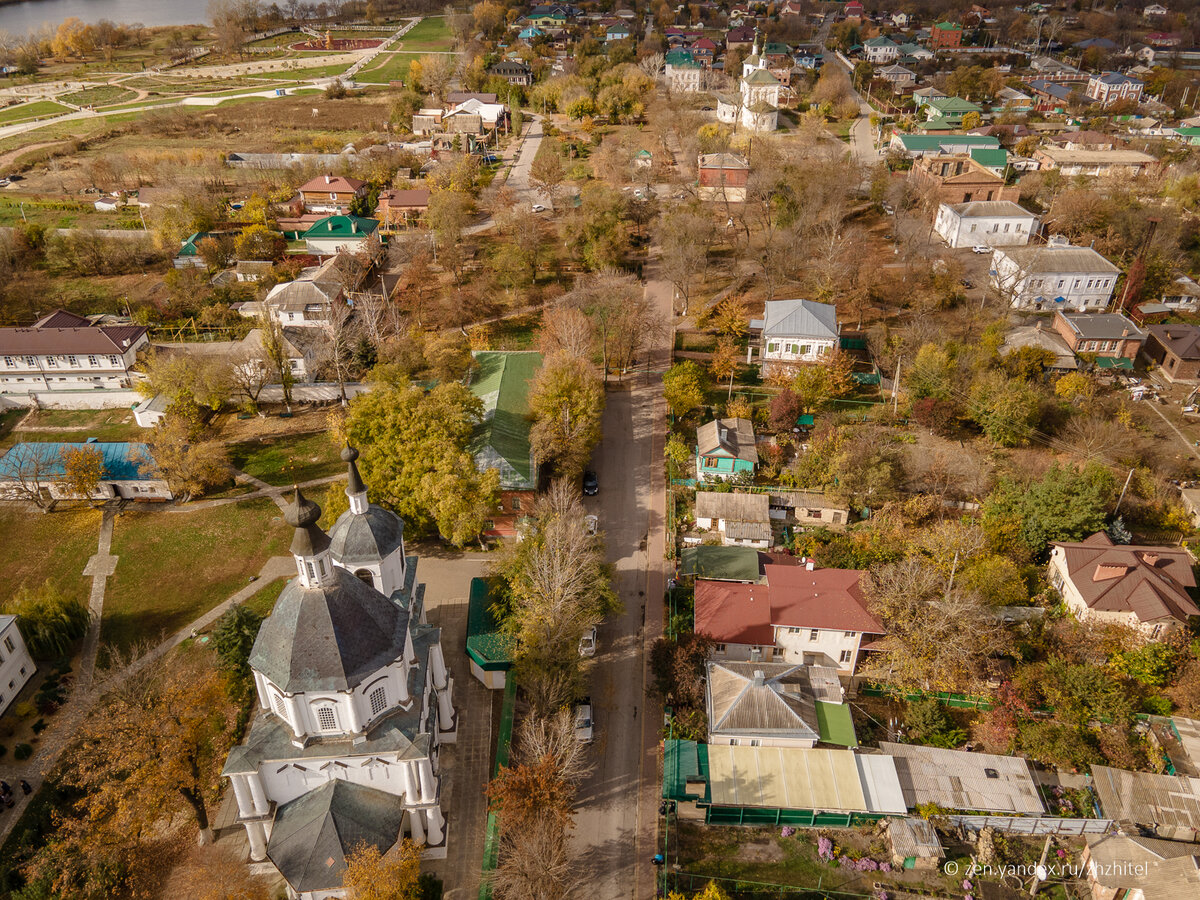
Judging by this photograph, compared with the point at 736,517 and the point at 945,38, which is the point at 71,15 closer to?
the point at 945,38

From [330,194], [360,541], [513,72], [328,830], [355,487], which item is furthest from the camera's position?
[513,72]

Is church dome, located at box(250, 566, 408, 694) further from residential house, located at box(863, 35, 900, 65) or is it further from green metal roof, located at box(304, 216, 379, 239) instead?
residential house, located at box(863, 35, 900, 65)

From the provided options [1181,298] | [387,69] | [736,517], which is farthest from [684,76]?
[736,517]

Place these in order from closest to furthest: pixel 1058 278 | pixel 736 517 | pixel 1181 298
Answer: pixel 736 517
pixel 1058 278
pixel 1181 298

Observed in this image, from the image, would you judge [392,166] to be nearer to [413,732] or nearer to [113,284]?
[113,284]

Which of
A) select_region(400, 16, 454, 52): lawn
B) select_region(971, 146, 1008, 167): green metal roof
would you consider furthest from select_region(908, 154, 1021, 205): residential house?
select_region(400, 16, 454, 52): lawn

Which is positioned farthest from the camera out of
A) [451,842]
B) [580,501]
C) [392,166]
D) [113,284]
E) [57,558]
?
[392,166]

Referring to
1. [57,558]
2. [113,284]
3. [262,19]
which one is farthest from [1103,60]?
[262,19]
